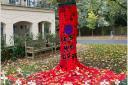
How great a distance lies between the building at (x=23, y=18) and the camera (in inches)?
833

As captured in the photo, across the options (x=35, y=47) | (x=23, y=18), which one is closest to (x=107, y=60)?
(x=35, y=47)

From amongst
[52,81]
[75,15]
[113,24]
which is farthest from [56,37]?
[113,24]

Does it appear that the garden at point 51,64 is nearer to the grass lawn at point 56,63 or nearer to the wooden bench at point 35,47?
the grass lawn at point 56,63

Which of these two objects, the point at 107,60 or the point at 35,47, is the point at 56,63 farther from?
the point at 35,47

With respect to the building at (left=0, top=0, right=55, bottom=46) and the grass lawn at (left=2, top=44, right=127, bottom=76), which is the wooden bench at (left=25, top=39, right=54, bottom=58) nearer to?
the grass lawn at (left=2, top=44, right=127, bottom=76)

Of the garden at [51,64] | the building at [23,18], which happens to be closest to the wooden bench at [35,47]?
the garden at [51,64]

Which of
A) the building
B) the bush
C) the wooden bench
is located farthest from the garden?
the building

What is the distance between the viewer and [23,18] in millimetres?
23203

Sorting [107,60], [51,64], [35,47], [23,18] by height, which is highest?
[23,18]

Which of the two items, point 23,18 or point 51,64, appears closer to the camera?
point 51,64

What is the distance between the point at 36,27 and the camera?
82.9ft

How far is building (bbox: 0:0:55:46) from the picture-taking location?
21.2 meters

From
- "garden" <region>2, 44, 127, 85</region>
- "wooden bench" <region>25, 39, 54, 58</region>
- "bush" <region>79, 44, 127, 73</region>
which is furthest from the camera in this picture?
"wooden bench" <region>25, 39, 54, 58</region>

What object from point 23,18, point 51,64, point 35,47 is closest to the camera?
point 51,64
